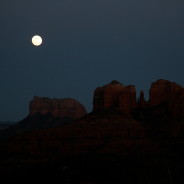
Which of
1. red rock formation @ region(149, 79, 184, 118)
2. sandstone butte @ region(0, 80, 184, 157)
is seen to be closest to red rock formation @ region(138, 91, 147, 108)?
red rock formation @ region(149, 79, 184, 118)

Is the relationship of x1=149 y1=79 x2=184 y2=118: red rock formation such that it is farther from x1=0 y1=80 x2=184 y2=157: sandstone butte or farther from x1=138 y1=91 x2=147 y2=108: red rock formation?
x1=138 y1=91 x2=147 y2=108: red rock formation

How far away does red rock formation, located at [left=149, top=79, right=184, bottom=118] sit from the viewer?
606 feet

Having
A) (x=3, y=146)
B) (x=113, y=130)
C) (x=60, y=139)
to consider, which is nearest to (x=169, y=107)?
(x=113, y=130)

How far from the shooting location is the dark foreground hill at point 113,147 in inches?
5300

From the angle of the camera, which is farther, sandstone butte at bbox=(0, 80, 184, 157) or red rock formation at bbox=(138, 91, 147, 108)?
red rock formation at bbox=(138, 91, 147, 108)

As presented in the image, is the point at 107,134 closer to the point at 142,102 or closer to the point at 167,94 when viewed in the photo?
the point at 142,102

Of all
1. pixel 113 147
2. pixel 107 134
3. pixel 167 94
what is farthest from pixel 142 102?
pixel 113 147

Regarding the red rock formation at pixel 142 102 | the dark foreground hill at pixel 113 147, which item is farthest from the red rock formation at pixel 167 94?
the red rock formation at pixel 142 102

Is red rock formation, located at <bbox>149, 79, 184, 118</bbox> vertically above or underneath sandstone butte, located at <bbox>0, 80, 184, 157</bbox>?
above

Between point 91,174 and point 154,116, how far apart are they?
55368 millimetres

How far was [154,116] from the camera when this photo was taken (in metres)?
187

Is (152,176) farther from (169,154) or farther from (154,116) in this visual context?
(154,116)

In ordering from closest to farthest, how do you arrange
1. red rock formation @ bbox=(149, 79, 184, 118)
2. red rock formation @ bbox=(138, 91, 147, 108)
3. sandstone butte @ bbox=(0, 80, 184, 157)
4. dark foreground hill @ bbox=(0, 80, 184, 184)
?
dark foreground hill @ bbox=(0, 80, 184, 184) < sandstone butte @ bbox=(0, 80, 184, 157) < red rock formation @ bbox=(149, 79, 184, 118) < red rock formation @ bbox=(138, 91, 147, 108)

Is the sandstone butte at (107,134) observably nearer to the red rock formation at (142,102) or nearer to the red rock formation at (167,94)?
the red rock formation at (167,94)
